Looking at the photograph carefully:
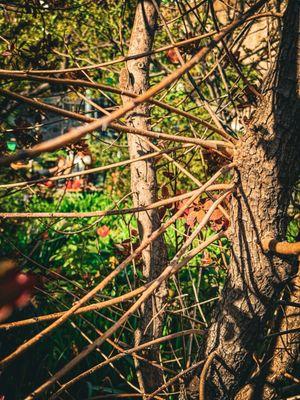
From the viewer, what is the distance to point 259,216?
1300 mm

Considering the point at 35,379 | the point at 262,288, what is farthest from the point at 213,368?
the point at 35,379

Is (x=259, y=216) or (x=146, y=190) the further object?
(x=146, y=190)

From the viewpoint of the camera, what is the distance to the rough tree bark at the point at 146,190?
1906mm

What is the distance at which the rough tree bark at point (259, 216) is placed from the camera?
47.4 inches

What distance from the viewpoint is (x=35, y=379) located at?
95.1 inches

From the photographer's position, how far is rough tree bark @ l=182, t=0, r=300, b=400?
1.20m

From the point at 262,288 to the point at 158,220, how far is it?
0.70 meters

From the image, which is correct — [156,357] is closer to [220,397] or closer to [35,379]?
[220,397]

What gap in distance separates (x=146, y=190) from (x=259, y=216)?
71cm

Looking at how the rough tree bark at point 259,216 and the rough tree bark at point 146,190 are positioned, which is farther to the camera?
the rough tree bark at point 146,190

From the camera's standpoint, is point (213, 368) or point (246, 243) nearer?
point (246, 243)

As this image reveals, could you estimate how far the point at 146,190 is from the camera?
1.92 meters

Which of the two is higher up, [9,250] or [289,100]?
[289,100]

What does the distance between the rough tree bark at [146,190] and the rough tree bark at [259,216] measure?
49 cm
